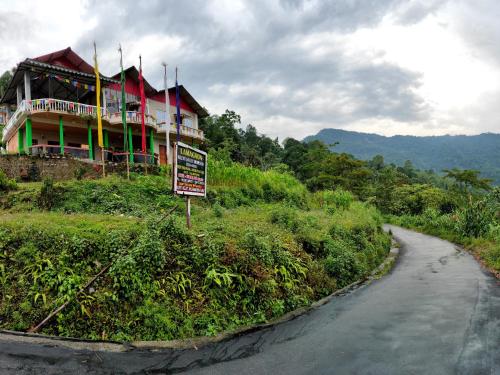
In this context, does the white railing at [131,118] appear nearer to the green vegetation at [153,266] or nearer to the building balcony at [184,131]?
the building balcony at [184,131]

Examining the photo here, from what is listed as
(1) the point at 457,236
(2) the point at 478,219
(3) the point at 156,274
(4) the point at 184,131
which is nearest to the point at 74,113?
(4) the point at 184,131

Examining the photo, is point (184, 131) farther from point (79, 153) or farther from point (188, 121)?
point (79, 153)

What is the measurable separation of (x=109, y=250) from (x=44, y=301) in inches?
58.1

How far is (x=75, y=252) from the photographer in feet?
24.3

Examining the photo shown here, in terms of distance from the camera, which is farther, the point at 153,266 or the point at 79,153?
the point at 79,153

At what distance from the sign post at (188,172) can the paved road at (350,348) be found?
368cm

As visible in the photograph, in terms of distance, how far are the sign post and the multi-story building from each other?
12851mm

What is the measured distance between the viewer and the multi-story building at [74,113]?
23469 millimetres

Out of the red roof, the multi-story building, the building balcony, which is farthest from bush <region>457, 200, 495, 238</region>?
the red roof

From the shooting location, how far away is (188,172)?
940cm

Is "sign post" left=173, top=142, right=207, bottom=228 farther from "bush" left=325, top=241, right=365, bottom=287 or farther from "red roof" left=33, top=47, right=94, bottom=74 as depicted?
"red roof" left=33, top=47, right=94, bottom=74

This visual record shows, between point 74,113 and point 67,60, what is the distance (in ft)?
19.5

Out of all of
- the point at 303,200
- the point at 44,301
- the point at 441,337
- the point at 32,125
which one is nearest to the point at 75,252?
the point at 44,301

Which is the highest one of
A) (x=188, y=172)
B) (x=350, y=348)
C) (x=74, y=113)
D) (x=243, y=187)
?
(x=74, y=113)
